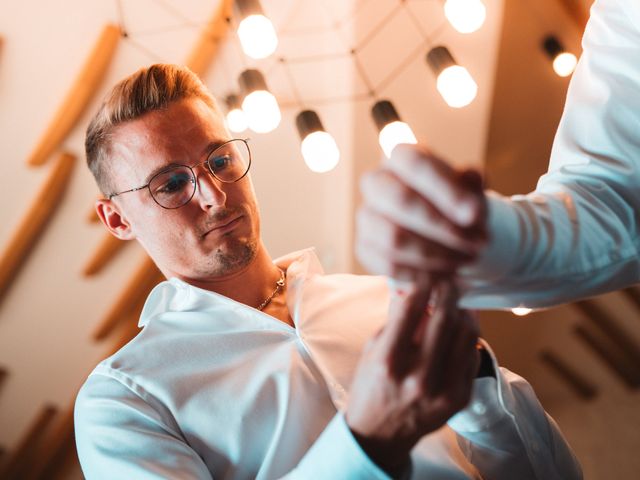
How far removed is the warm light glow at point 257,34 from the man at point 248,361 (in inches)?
13.6

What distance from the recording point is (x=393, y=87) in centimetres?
355

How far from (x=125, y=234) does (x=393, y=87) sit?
2.15 meters

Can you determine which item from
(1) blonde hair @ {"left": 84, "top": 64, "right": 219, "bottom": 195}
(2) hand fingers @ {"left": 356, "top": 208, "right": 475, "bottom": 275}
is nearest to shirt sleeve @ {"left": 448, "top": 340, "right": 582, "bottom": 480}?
(2) hand fingers @ {"left": 356, "top": 208, "right": 475, "bottom": 275}

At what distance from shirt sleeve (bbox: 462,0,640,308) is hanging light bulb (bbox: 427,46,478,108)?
134 centimetres

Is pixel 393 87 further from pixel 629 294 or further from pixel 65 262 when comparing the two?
pixel 629 294

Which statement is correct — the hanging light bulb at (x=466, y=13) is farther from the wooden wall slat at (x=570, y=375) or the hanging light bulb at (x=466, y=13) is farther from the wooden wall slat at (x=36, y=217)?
the wooden wall slat at (x=570, y=375)

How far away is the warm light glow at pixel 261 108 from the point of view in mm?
2148

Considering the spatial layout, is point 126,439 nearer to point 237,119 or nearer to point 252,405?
point 252,405

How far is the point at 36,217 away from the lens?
397 centimetres

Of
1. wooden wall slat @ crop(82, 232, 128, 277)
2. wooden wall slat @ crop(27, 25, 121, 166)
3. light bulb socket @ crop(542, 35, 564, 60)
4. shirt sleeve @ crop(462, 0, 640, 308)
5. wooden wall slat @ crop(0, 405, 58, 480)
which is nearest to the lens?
shirt sleeve @ crop(462, 0, 640, 308)

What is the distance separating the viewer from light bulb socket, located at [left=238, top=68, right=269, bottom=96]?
217 cm

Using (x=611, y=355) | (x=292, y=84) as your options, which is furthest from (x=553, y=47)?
(x=611, y=355)

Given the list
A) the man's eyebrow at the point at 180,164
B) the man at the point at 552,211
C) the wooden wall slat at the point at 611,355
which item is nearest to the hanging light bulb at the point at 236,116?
the man's eyebrow at the point at 180,164

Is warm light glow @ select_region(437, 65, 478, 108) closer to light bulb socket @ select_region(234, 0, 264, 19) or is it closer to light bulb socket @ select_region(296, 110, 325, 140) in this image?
light bulb socket @ select_region(296, 110, 325, 140)
